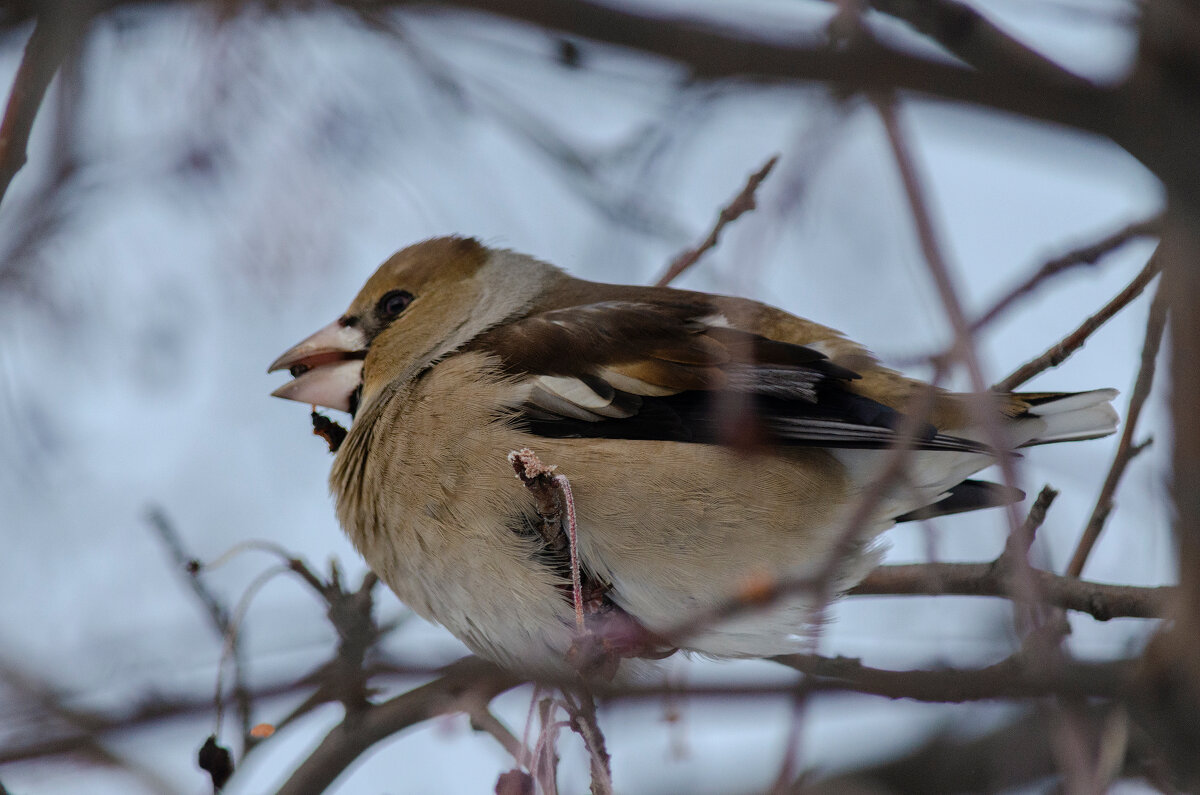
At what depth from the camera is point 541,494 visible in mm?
2717

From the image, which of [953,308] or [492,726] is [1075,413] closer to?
[492,726]

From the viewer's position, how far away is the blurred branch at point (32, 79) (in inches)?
102

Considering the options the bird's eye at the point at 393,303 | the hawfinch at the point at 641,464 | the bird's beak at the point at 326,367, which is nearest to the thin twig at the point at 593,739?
the hawfinch at the point at 641,464

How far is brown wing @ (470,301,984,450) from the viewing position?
351cm

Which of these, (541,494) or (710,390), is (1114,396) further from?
(541,494)

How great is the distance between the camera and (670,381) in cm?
369

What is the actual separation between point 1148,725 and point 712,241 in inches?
79.4

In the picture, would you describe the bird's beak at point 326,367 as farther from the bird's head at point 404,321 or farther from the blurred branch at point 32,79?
the blurred branch at point 32,79

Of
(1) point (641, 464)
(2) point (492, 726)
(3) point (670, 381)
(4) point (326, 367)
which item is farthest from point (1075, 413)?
(4) point (326, 367)

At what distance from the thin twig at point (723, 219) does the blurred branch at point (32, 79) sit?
187cm

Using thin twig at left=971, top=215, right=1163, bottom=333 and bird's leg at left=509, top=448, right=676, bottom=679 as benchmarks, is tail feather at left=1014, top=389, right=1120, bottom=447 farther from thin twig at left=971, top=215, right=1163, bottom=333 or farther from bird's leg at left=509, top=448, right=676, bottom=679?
bird's leg at left=509, top=448, right=676, bottom=679

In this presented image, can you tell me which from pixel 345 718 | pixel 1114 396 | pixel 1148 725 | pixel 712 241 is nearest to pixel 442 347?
pixel 712 241

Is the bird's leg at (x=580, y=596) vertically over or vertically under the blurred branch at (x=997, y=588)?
under

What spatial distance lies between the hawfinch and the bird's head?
213 mm
